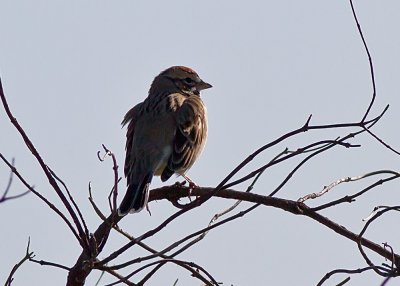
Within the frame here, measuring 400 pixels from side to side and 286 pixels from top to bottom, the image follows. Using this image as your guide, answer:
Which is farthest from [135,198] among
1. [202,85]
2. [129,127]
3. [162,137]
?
[202,85]

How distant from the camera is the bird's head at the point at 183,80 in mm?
7809

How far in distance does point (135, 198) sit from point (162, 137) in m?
1.09

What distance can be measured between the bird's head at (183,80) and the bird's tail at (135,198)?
2.00 metres

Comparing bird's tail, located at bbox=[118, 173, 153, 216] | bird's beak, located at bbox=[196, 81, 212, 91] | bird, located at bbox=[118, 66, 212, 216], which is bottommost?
bird's tail, located at bbox=[118, 173, 153, 216]

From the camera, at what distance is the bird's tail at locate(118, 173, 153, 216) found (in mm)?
5438

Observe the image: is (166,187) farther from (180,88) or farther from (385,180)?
(180,88)

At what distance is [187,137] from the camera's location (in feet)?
21.8

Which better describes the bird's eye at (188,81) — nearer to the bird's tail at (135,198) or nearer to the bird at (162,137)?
the bird at (162,137)

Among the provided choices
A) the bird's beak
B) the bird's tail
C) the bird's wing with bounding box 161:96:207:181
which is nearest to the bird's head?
the bird's beak

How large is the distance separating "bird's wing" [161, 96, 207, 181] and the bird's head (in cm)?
61

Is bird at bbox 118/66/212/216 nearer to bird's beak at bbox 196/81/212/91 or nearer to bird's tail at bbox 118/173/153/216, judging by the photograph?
bird's tail at bbox 118/173/153/216

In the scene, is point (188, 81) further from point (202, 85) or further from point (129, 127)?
point (129, 127)

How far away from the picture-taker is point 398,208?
3.46 m

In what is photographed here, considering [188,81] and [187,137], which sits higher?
[188,81]
